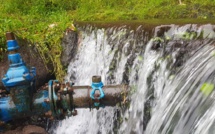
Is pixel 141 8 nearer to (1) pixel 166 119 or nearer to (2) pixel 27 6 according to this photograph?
(2) pixel 27 6

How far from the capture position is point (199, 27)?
3955mm

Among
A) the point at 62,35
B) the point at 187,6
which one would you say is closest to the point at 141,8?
the point at 187,6

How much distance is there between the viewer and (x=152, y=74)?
3877mm

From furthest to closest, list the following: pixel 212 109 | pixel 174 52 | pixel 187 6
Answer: pixel 187 6
pixel 174 52
pixel 212 109

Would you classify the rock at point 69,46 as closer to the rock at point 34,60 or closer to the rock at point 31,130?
the rock at point 34,60

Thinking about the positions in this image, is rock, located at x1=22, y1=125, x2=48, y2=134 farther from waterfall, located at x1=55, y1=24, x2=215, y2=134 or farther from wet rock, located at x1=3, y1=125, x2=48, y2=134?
waterfall, located at x1=55, y1=24, x2=215, y2=134

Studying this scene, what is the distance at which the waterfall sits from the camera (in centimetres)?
275

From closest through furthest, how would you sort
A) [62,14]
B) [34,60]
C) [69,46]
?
[34,60]
[69,46]
[62,14]

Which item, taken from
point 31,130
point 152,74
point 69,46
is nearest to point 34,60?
point 69,46

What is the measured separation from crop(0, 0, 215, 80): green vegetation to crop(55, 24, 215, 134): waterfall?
0.49 metres

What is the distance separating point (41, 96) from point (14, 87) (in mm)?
216

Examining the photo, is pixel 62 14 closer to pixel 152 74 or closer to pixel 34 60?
pixel 34 60

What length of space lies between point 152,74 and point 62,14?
3.63 metres

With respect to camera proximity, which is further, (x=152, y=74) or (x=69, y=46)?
(x=69, y=46)
